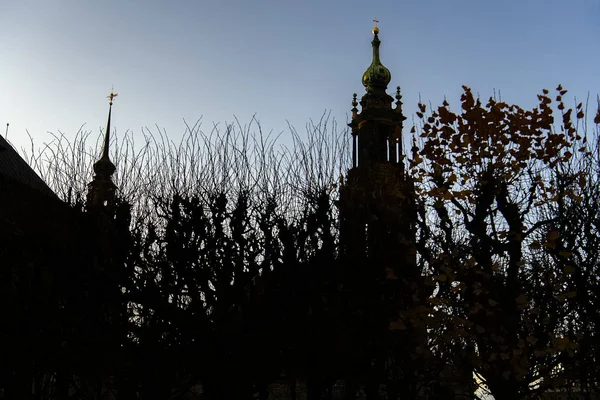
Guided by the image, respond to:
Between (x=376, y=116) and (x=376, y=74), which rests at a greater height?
(x=376, y=74)

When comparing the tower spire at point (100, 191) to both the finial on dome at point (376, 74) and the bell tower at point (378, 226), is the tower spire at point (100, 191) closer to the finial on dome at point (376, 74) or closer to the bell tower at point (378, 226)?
the bell tower at point (378, 226)

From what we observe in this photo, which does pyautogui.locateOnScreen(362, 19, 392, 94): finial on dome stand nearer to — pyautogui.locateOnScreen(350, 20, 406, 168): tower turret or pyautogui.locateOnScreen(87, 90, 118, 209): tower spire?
pyautogui.locateOnScreen(350, 20, 406, 168): tower turret

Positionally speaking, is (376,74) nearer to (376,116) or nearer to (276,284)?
(376,116)

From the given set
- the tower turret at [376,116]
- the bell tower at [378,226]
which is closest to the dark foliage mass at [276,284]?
the bell tower at [378,226]

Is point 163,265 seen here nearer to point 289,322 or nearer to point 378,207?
point 289,322

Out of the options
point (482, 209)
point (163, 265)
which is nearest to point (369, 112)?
point (482, 209)

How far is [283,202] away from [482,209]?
544cm

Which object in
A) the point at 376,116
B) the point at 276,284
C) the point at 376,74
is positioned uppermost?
the point at 376,74

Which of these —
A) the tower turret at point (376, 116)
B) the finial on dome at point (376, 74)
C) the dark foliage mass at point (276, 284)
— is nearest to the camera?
the dark foliage mass at point (276, 284)

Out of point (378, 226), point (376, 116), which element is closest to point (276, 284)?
point (378, 226)

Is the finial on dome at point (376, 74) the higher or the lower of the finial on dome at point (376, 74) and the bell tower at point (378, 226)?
the higher

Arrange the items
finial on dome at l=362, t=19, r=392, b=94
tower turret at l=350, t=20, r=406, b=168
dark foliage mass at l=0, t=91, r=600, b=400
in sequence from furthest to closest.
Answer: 1. finial on dome at l=362, t=19, r=392, b=94
2. tower turret at l=350, t=20, r=406, b=168
3. dark foliage mass at l=0, t=91, r=600, b=400

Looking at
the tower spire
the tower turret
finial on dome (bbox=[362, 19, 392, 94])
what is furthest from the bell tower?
finial on dome (bbox=[362, 19, 392, 94])

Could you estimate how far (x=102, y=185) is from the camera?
1714 cm
